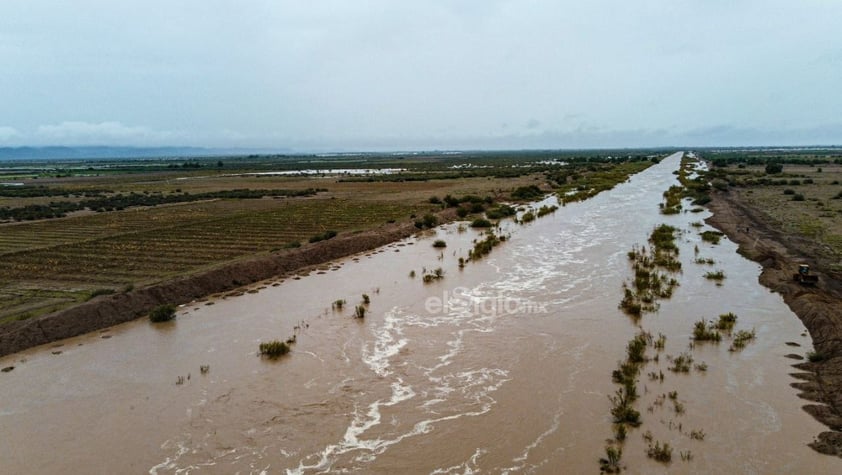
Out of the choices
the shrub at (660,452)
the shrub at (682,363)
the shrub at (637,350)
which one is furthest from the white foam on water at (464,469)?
the shrub at (682,363)

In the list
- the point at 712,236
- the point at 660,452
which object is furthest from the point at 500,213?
the point at 660,452

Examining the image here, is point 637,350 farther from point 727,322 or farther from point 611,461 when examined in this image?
point 611,461

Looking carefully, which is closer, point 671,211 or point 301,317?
point 301,317

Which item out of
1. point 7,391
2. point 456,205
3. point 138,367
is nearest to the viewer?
point 7,391

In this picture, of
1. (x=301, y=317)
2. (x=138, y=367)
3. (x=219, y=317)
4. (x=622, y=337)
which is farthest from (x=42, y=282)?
(x=622, y=337)

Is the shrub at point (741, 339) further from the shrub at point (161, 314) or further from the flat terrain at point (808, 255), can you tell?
the shrub at point (161, 314)

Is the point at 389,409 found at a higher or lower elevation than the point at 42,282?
lower

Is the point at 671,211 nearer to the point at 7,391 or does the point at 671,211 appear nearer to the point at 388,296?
the point at 388,296

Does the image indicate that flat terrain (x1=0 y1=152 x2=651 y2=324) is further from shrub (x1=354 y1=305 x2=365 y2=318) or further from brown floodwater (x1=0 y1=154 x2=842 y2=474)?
shrub (x1=354 y1=305 x2=365 y2=318)
